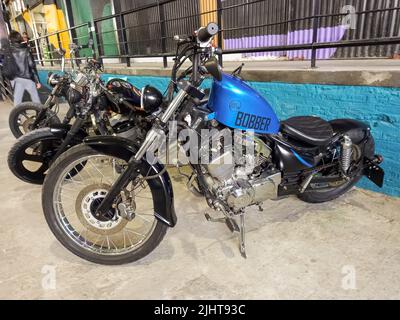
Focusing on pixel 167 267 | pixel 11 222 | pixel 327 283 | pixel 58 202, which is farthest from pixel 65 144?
pixel 327 283

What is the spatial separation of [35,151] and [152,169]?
6.12 ft

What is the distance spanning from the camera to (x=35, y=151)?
3062 mm

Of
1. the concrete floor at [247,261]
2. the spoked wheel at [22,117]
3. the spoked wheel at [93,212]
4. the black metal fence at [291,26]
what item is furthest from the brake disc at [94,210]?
the spoked wheel at [22,117]

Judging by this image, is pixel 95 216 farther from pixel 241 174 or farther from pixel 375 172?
pixel 375 172

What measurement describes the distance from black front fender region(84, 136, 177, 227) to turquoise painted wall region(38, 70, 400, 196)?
5.50ft

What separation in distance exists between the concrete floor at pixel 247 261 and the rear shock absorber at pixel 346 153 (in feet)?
1.38

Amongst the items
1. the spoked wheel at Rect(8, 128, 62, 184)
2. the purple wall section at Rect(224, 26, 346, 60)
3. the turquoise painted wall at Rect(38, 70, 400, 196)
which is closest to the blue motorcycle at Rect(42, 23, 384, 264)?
the turquoise painted wall at Rect(38, 70, 400, 196)

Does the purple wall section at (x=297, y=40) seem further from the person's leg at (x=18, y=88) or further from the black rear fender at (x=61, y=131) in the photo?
the person's leg at (x=18, y=88)

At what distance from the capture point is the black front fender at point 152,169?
5.83ft

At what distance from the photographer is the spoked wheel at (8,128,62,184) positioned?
2.86 m

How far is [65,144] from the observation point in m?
2.66

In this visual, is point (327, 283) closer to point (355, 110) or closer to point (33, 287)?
point (355, 110)

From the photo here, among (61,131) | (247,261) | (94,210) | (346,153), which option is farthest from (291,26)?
(94,210)
